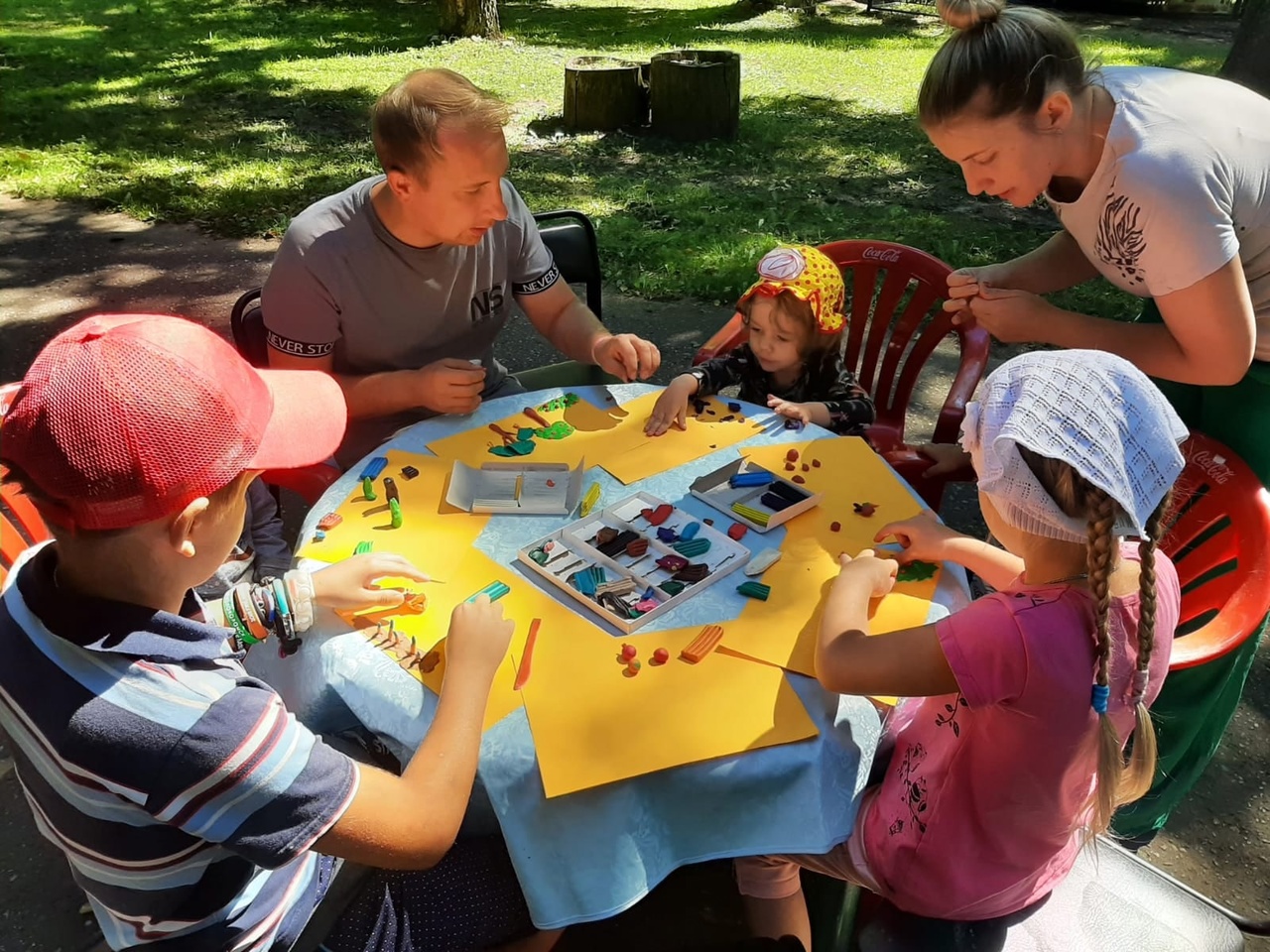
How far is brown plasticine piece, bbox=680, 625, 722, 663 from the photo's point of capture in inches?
59.0

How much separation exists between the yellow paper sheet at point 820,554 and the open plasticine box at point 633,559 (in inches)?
4.6

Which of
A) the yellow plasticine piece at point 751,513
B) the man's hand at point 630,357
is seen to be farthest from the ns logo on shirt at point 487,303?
the yellow plasticine piece at point 751,513

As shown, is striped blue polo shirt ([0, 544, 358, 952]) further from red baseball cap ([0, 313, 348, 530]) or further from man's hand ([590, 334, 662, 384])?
man's hand ([590, 334, 662, 384])

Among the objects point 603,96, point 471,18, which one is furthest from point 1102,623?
point 471,18

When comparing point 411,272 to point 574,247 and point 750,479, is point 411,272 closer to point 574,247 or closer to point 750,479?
point 574,247

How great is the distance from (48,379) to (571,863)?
915mm

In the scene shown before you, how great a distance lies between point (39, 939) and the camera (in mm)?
2041

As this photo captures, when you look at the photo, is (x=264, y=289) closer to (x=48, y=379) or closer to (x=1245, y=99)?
(x=48, y=379)

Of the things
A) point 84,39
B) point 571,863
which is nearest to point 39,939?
point 571,863

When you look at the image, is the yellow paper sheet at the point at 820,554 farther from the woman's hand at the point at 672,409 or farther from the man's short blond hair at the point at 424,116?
the man's short blond hair at the point at 424,116

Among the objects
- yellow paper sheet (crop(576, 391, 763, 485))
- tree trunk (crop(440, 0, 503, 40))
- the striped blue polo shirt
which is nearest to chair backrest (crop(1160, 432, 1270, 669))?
yellow paper sheet (crop(576, 391, 763, 485))

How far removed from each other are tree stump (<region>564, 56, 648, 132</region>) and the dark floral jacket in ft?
18.8

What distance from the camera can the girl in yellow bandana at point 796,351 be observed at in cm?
254

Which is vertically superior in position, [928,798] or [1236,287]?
[1236,287]
